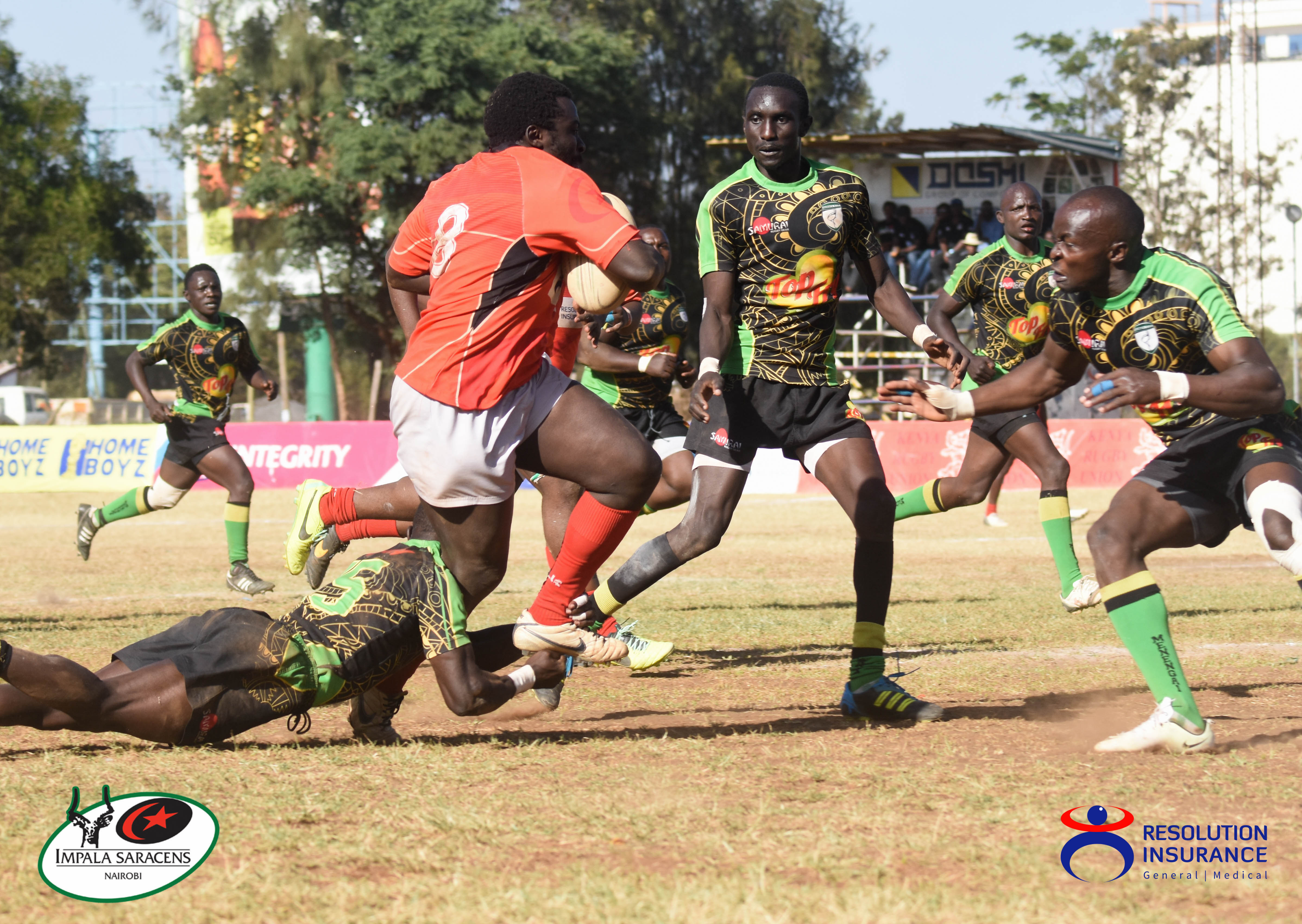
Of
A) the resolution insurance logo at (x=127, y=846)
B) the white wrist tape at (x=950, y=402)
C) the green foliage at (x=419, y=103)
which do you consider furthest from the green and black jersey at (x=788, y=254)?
the green foliage at (x=419, y=103)

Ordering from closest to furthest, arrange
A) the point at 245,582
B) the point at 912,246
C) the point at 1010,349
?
the point at 1010,349 < the point at 245,582 < the point at 912,246

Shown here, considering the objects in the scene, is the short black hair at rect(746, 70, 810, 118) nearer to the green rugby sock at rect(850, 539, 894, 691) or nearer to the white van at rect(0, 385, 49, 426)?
the green rugby sock at rect(850, 539, 894, 691)

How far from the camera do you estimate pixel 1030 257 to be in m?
9.16

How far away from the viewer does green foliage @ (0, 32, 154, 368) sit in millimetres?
39438

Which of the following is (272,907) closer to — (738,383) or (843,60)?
(738,383)

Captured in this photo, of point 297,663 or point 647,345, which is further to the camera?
point 647,345

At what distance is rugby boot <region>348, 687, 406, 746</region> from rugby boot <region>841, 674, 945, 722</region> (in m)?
1.80

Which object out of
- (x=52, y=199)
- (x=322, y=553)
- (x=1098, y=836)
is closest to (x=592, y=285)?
(x=1098, y=836)

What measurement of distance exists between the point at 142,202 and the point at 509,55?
43.9ft

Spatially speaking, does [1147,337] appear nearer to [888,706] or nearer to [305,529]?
[888,706]

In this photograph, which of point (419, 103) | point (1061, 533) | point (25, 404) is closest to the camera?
point (1061, 533)

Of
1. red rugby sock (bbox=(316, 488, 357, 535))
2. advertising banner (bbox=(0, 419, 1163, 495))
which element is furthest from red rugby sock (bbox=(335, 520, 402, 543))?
advertising banner (bbox=(0, 419, 1163, 495))

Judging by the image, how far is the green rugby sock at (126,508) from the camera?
37.4 feet

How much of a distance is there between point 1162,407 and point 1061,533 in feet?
10.7
